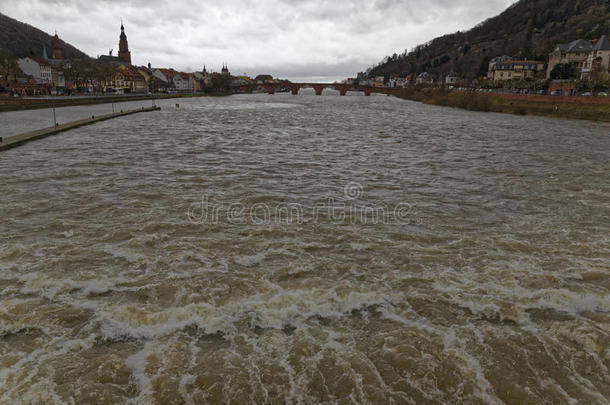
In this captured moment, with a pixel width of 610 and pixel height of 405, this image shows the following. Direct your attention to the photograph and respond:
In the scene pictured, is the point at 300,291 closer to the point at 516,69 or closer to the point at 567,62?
the point at 567,62

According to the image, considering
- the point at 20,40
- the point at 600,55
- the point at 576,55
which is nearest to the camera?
the point at 600,55

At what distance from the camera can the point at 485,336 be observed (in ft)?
18.3

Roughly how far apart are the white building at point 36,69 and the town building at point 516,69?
137958 mm

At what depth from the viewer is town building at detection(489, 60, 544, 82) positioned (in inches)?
4542

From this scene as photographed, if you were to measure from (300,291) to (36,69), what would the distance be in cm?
14017

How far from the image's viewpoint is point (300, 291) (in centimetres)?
668

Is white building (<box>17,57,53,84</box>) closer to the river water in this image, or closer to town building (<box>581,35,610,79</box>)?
the river water

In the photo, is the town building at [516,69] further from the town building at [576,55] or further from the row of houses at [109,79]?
the row of houses at [109,79]

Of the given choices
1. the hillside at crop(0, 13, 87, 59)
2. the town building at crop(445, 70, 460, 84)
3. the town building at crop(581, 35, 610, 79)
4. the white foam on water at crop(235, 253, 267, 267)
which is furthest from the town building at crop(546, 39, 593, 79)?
the hillside at crop(0, 13, 87, 59)

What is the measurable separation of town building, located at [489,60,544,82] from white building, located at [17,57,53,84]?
138 metres

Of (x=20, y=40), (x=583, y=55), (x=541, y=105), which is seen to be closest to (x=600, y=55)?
(x=583, y=55)

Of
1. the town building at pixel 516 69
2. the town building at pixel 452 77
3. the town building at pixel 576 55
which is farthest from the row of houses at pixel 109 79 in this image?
the town building at pixel 452 77

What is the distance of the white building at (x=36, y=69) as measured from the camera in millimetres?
112688

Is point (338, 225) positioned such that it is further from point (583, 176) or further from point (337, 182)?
point (583, 176)
